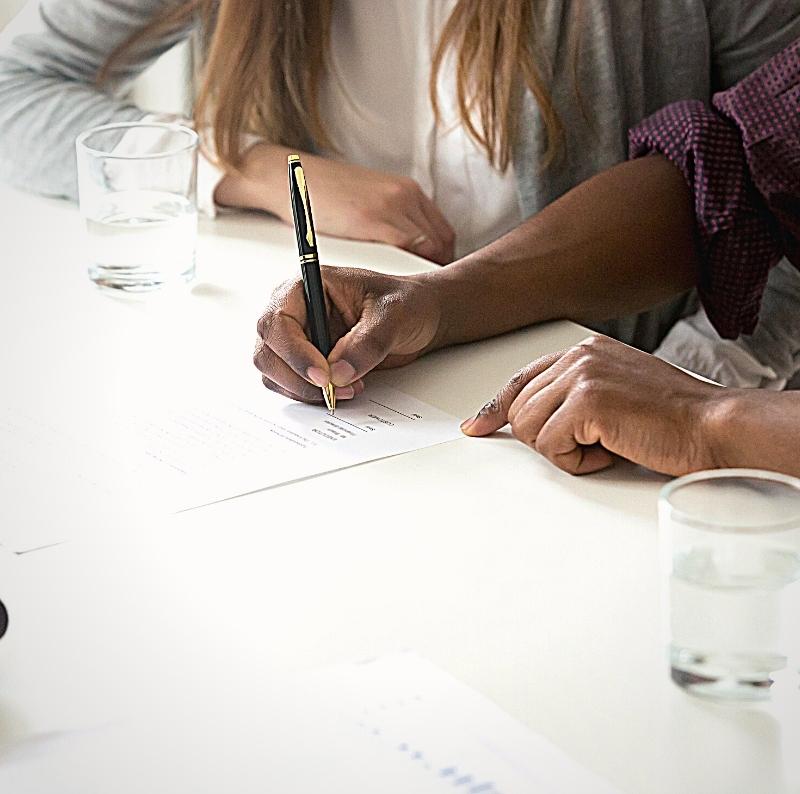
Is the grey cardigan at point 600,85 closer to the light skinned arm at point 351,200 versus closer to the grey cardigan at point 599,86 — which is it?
the grey cardigan at point 599,86

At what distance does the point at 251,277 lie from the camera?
1.22 meters

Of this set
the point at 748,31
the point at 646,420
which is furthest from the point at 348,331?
the point at 748,31

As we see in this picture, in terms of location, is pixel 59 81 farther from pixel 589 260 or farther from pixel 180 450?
pixel 180 450

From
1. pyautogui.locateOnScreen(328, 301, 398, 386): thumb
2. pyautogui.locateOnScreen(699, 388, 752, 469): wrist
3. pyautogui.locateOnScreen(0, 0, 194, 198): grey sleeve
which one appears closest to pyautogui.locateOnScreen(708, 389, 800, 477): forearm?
pyautogui.locateOnScreen(699, 388, 752, 469): wrist

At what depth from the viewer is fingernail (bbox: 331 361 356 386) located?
3.07 feet

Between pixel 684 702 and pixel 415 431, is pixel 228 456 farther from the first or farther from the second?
pixel 684 702

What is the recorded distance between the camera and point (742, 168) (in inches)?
47.2

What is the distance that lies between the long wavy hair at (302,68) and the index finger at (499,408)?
0.55 metres

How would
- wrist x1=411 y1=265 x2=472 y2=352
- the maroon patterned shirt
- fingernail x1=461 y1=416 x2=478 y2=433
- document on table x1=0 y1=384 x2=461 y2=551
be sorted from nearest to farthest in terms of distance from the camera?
document on table x1=0 y1=384 x2=461 y2=551 < fingernail x1=461 y1=416 x2=478 y2=433 < wrist x1=411 y1=265 x2=472 y2=352 < the maroon patterned shirt

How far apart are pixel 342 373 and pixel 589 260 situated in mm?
358

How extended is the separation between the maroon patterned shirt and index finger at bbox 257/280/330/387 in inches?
17.7

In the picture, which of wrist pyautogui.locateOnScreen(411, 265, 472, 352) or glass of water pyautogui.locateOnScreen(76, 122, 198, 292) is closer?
wrist pyautogui.locateOnScreen(411, 265, 472, 352)

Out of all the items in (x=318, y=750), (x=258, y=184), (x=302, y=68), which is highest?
(x=302, y=68)

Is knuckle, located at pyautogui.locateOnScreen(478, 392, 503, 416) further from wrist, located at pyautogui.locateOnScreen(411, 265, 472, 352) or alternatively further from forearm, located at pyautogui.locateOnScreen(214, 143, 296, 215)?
forearm, located at pyautogui.locateOnScreen(214, 143, 296, 215)
